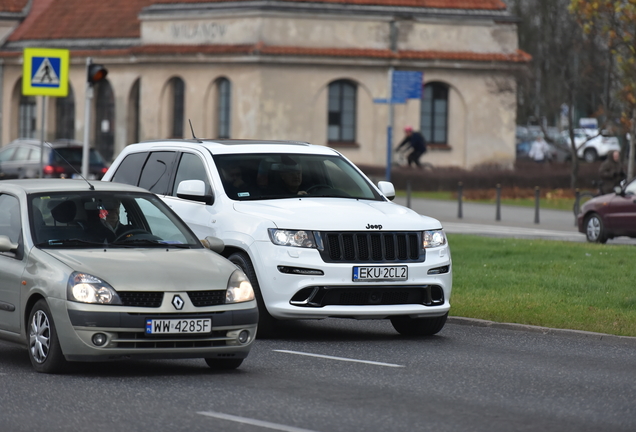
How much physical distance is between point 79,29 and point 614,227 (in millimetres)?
32113

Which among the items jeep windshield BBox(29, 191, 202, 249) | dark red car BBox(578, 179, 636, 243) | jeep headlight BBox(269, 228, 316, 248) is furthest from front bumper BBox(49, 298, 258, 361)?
dark red car BBox(578, 179, 636, 243)

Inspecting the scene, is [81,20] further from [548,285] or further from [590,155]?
[548,285]

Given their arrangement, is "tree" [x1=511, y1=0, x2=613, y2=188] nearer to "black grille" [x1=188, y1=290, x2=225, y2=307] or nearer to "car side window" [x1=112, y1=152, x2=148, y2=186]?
"car side window" [x1=112, y1=152, x2=148, y2=186]

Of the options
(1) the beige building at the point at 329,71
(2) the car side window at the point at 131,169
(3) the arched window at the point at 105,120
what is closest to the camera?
(2) the car side window at the point at 131,169

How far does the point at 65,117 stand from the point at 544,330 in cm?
4236

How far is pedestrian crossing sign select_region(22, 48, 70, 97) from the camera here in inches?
910

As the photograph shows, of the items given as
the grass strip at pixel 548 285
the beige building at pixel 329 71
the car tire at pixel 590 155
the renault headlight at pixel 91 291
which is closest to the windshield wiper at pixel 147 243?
the renault headlight at pixel 91 291

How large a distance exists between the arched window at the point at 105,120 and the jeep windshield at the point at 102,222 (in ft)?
133

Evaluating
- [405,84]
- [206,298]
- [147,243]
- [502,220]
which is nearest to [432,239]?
[147,243]

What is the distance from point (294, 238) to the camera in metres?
11.9

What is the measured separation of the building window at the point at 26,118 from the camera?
55000 millimetres

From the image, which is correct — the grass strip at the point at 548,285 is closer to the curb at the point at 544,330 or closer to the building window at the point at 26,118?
the curb at the point at 544,330

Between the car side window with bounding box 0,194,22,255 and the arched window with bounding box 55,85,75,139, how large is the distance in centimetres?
4270

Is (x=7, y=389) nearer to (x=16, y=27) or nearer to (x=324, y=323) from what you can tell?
(x=324, y=323)
